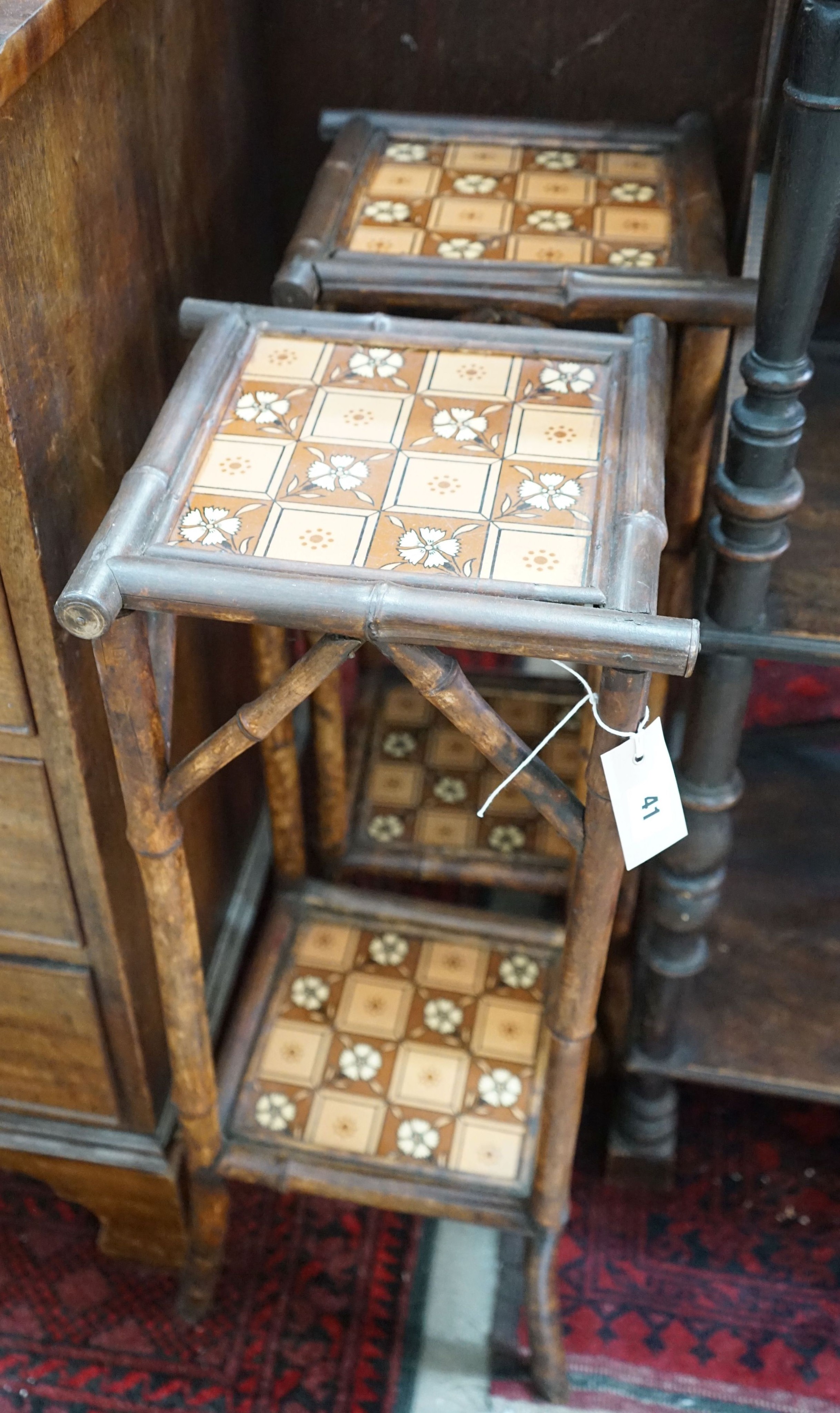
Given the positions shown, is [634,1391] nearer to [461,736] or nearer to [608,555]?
[461,736]

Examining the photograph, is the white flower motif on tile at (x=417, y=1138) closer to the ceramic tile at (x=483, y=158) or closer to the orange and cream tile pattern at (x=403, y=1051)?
the orange and cream tile pattern at (x=403, y=1051)

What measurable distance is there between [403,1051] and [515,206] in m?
1.02

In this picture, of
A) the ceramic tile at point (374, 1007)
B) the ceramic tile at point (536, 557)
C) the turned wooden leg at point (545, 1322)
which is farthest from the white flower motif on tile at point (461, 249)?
the turned wooden leg at point (545, 1322)

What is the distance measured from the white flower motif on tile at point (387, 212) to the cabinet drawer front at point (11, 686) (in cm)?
62

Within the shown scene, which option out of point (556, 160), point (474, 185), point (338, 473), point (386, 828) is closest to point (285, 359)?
point (338, 473)

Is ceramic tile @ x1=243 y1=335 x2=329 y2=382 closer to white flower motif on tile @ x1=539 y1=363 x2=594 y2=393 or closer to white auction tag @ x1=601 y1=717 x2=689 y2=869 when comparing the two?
white flower motif on tile @ x1=539 y1=363 x2=594 y2=393

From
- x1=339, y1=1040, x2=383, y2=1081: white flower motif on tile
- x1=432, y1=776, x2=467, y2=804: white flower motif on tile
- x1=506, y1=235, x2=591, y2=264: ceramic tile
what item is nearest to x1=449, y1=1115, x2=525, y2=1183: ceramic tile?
x1=339, y1=1040, x2=383, y2=1081: white flower motif on tile

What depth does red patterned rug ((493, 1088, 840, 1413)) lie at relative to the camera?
1687 mm

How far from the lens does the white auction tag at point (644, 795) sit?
111 cm

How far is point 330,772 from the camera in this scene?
1855 mm

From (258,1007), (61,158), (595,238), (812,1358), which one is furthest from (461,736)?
(61,158)

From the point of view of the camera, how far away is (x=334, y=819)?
1878 mm

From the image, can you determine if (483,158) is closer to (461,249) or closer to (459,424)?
(461,249)

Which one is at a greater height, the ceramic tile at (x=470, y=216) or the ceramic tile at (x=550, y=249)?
the ceramic tile at (x=470, y=216)
